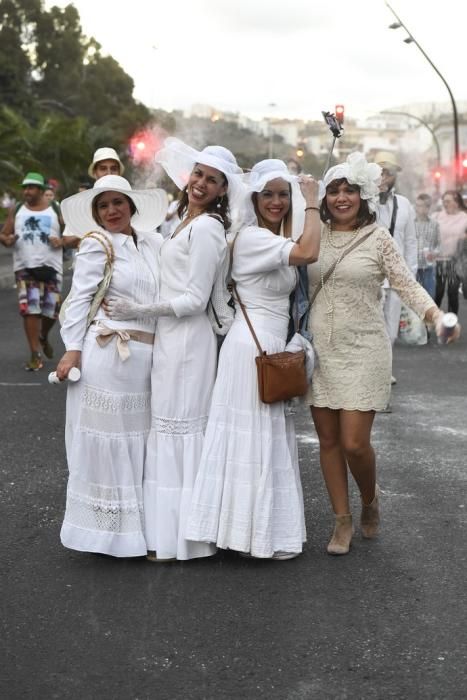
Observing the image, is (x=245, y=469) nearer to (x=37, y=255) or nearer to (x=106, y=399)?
(x=106, y=399)

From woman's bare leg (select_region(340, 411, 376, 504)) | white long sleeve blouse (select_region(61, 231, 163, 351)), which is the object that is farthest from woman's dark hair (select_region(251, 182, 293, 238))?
woman's bare leg (select_region(340, 411, 376, 504))

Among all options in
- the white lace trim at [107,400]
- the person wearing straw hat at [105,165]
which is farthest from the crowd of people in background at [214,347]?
the person wearing straw hat at [105,165]

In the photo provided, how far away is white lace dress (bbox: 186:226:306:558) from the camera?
5328mm

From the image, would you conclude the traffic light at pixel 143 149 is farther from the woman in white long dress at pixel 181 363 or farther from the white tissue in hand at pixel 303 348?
the white tissue in hand at pixel 303 348

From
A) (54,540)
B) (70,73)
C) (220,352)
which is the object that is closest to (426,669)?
(220,352)

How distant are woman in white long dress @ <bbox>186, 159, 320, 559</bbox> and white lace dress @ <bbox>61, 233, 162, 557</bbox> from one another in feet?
1.15

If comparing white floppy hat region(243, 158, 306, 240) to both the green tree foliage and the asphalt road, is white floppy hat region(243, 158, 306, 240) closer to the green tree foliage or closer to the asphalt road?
the asphalt road

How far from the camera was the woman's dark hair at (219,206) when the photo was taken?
547 cm

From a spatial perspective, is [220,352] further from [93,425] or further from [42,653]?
[42,653]

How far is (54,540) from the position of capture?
5875 millimetres

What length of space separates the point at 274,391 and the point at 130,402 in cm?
72

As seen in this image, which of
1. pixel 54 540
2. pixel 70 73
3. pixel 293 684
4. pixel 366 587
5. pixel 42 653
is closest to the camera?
pixel 293 684

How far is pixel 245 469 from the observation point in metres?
5.34

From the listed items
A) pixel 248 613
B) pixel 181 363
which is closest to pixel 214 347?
pixel 181 363
